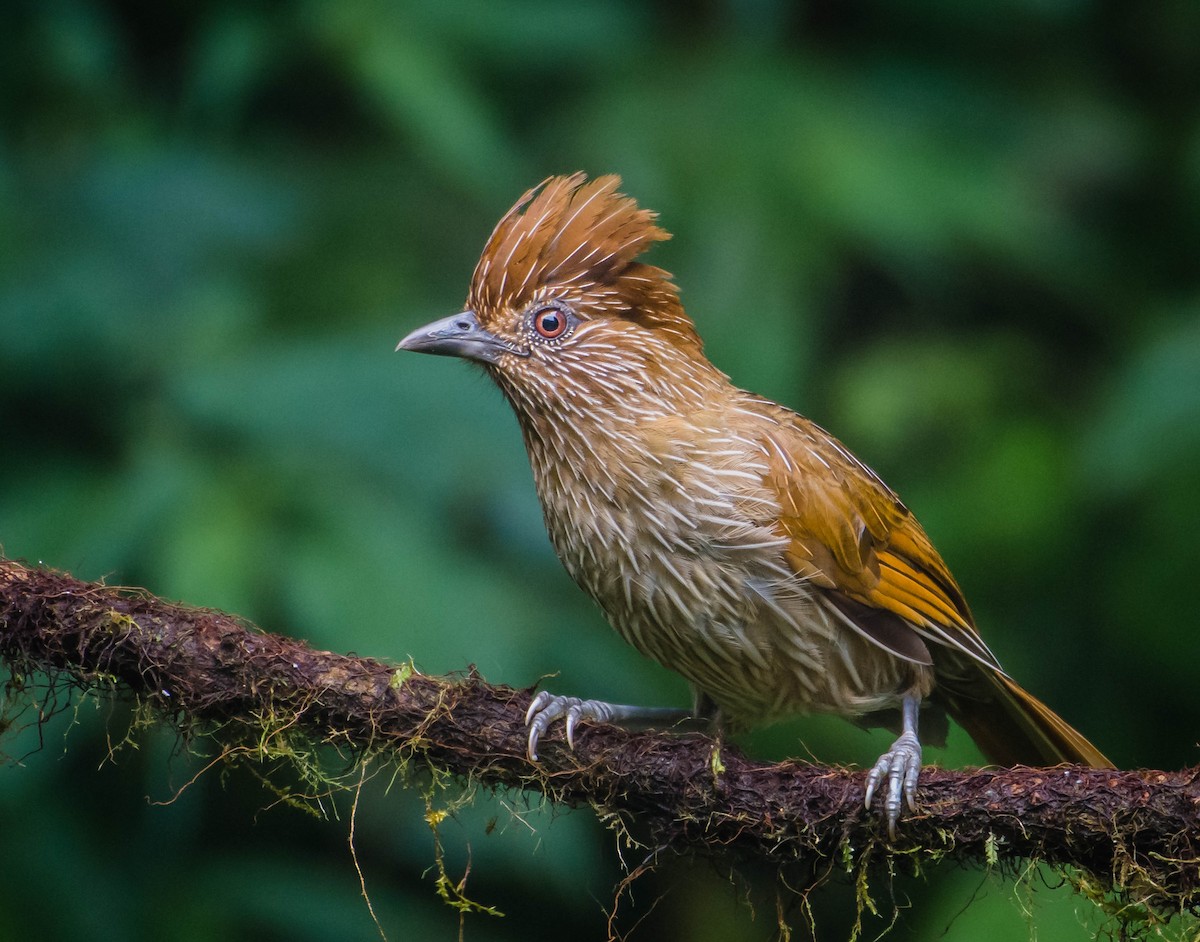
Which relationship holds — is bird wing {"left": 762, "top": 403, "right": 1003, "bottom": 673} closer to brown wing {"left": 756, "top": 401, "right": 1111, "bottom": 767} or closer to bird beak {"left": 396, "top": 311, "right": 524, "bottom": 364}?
brown wing {"left": 756, "top": 401, "right": 1111, "bottom": 767}

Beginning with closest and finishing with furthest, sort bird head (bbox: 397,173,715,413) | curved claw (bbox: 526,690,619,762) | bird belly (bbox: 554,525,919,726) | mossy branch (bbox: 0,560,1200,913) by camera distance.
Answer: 1. mossy branch (bbox: 0,560,1200,913)
2. curved claw (bbox: 526,690,619,762)
3. bird belly (bbox: 554,525,919,726)
4. bird head (bbox: 397,173,715,413)

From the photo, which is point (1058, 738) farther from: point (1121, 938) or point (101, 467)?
point (101, 467)

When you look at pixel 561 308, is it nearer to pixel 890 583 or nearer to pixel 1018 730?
pixel 890 583

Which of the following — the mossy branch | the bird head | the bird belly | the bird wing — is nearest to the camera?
the mossy branch

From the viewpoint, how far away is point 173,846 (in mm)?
4746

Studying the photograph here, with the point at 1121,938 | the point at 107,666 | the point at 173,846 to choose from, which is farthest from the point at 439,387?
the point at 1121,938

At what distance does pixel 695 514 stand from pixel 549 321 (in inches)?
27.1

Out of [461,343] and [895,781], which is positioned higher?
[461,343]

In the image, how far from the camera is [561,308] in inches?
145

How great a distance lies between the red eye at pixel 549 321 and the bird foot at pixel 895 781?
1.36 m

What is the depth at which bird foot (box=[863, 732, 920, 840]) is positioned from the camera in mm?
2914

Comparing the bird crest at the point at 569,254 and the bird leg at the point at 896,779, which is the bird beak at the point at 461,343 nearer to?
the bird crest at the point at 569,254

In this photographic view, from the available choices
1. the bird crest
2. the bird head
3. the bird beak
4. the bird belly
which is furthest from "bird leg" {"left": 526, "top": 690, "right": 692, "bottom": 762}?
the bird crest

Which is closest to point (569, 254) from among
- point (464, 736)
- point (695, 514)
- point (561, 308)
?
point (561, 308)
